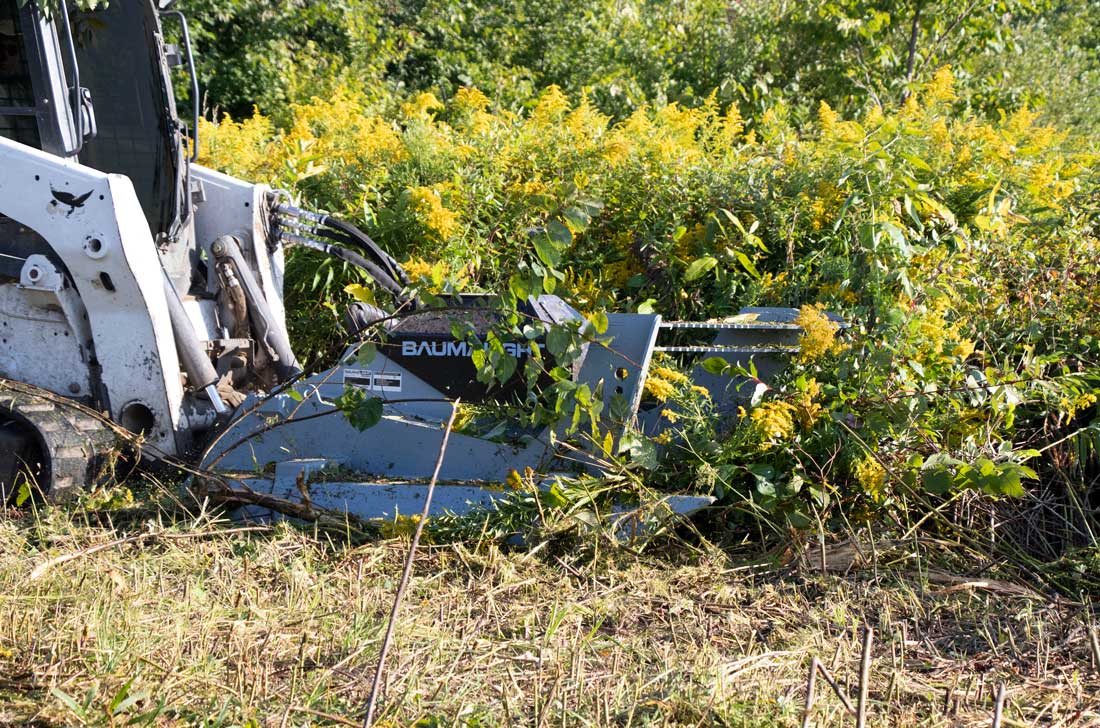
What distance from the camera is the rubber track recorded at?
4.00m

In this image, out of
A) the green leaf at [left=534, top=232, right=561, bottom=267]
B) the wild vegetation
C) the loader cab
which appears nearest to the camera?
the wild vegetation

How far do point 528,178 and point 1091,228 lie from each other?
10.7ft

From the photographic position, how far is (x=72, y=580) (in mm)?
3273

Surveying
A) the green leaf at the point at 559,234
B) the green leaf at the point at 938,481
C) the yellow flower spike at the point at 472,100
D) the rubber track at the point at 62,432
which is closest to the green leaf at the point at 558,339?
the green leaf at the point at 559,234

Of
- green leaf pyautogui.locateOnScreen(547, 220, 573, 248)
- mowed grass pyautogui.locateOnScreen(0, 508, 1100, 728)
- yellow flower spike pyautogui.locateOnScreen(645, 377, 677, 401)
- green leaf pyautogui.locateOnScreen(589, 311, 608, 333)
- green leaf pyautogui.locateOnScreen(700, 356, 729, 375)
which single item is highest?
green leaf pyautogui.locateOnScreen(547, 220, 573, 248)

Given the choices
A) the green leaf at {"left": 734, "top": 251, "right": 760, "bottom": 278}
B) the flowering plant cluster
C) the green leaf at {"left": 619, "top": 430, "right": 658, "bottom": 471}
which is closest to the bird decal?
the flowering plant cluster

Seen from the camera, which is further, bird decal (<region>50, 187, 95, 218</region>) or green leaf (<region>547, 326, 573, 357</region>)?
Result: bird decal (<region>50, 187, 95, 218</region>)

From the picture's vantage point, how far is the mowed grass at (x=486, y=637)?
103 inches

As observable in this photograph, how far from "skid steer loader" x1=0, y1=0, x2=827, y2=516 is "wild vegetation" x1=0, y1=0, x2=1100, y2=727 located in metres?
0.20

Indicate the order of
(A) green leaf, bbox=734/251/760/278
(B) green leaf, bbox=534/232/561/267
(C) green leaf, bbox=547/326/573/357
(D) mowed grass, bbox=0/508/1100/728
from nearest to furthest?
(D) mowed grass, bbox=0/508/1100/728
(B) green leaf, bbox=534/232/561/267
(C) green leaf, bbox=547/326/573/357
(A) green leaf, bbox=734/251/760/278

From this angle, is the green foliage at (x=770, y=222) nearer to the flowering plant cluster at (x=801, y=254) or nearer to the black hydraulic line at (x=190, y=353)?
the flowering plant cluster at (x=801, y=254)

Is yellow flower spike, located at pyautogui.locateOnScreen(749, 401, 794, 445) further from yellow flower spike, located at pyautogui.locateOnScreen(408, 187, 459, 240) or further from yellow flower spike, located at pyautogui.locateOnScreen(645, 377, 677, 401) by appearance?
yellow flower spike, located at pyautogui.locateOnScreen(408, 187, 459, 240)

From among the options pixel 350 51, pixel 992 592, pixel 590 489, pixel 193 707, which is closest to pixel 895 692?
pixel 992 592

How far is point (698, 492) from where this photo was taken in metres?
4.02
